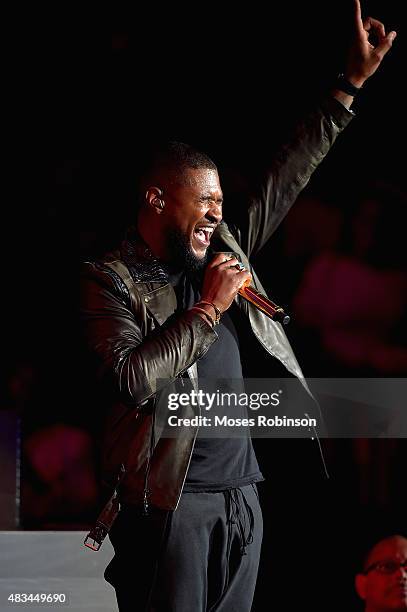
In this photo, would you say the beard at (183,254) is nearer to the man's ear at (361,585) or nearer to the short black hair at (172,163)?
the short black hair at (172,163)

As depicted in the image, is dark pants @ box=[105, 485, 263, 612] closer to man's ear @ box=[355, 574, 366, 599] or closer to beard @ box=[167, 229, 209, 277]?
beard @ box=[167, 229, 209, 277]

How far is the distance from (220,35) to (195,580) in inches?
60.6

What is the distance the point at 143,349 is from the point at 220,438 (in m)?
0.25

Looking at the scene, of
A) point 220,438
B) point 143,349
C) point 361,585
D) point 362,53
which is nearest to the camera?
point 143,349

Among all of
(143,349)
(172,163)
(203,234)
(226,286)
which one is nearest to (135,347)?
(143,349)

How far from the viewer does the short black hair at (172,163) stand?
156cm

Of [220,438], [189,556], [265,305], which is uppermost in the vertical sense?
[265,305]

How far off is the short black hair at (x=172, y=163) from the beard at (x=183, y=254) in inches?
4.5

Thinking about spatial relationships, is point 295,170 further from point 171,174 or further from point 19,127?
point 19,127

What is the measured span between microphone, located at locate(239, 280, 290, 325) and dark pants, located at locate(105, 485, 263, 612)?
35cm

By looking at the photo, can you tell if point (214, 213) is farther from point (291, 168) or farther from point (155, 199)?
point (291, 168)

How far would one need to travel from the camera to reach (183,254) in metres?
1.54

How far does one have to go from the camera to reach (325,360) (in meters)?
2.19

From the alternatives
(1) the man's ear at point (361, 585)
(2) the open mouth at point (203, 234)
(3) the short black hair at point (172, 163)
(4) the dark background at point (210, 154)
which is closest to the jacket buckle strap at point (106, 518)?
(2) the open mouth at point (203, 234)
